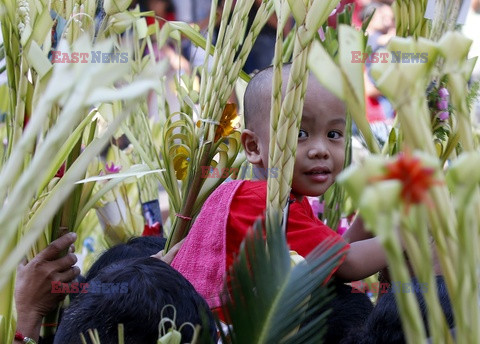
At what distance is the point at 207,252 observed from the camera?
0.79 m

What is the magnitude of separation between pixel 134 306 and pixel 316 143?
0.34m

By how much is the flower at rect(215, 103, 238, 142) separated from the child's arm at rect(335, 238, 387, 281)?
0.69 feet

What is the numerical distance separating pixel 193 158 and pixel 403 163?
0.56 metres

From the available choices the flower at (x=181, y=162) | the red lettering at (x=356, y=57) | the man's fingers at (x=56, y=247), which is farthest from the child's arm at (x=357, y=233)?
the red lettering at (x=356, y=57)

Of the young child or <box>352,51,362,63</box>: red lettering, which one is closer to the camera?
<box>352,51,362,63</box>: red lettering

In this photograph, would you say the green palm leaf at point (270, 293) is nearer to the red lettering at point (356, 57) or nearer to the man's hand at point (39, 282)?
the red lettering at point (356, 57)

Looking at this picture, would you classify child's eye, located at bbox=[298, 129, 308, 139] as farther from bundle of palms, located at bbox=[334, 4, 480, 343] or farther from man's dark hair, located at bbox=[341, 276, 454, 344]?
bundle of palms, located at bbox=[334, 4, 480, 343]

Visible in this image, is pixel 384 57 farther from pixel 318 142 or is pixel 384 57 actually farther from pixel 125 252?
pixel 125 252

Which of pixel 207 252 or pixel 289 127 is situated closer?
pixel 289 127

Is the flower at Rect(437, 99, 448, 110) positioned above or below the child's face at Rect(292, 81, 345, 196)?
above

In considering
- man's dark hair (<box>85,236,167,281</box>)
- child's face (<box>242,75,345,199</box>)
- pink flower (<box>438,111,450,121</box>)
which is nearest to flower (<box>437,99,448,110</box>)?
pink flower (<box>438,111,450,121</box>)

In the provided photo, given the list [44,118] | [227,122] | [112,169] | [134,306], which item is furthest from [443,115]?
[112,169]

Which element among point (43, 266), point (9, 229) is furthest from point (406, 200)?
point (43, 266)

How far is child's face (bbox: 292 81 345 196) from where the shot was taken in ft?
2.64
